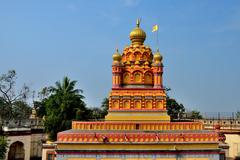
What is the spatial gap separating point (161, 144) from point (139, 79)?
701cm

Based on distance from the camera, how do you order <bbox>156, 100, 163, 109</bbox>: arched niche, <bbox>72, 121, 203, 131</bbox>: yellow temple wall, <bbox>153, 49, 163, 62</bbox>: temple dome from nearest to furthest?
<bbox>72, 121, 203, 131</bbox>: yellow temple wall → <bbox>156, 100, 163, 109</bbox>: arched niche → <bbox>153, 49, 163, 62</bbox>: temple dome

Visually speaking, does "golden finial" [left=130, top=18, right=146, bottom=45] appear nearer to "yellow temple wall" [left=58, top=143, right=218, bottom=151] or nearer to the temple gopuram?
the temple gopuram

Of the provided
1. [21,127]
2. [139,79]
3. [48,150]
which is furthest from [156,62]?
[21,127]

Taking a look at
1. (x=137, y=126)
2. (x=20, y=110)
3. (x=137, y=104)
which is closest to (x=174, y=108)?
(x=20, y=110)

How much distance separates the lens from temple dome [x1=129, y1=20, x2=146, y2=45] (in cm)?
2702

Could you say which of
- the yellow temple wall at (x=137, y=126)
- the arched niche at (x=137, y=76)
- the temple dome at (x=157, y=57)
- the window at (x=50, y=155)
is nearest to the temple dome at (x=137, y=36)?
the temple dome at (x=157, y=57)

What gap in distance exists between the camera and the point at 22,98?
3566 cm

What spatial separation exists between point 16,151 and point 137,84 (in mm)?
14028

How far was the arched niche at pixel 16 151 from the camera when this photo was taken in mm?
27842

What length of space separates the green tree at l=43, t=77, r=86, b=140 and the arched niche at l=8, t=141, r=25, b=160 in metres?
3.08

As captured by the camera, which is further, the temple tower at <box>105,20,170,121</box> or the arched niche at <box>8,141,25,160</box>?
the arched niche at <box>8,141,25,160</box>

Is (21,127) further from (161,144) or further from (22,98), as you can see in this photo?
(161,144)

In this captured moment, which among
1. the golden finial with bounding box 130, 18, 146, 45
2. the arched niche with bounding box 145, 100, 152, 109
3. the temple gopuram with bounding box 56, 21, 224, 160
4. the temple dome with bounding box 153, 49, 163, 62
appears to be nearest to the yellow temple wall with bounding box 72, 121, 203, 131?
the temple gopuram with bounding box 56, 21, 224, 160

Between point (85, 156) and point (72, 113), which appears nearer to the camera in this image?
point (85, 156)
